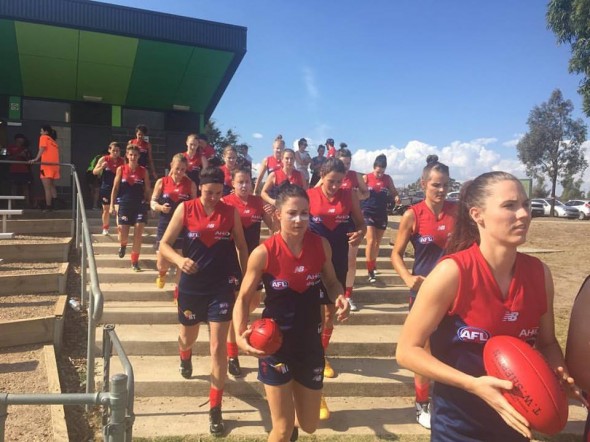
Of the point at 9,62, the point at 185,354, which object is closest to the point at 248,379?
the point at 185,354

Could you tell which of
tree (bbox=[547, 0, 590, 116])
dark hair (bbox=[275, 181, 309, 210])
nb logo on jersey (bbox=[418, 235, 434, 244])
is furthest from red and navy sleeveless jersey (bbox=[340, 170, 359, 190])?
tree (bbox=[547, 0, 590, 116])

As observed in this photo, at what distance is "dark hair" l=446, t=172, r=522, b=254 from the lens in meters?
2.08

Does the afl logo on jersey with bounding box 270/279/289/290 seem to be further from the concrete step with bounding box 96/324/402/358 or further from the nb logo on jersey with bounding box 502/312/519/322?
the concrete step with bounding box 96/324/402/358

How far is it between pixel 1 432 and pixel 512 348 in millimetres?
2227

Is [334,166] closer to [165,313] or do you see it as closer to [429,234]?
[429,234]

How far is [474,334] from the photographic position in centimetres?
197

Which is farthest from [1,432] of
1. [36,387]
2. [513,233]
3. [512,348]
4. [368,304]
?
[368,304]

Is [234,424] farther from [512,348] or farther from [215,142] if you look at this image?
[215,142]

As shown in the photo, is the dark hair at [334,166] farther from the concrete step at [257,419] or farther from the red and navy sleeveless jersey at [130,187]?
the red and navy sleeveless jersey at [130,187]

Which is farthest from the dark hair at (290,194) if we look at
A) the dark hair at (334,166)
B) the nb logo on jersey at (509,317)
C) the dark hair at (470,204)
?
the nb logo on jersey at (509,317)

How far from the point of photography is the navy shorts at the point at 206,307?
13.6 ft

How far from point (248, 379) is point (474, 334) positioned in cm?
346

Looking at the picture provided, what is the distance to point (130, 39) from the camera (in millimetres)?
11227

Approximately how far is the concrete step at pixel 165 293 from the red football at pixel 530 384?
5.35 m
